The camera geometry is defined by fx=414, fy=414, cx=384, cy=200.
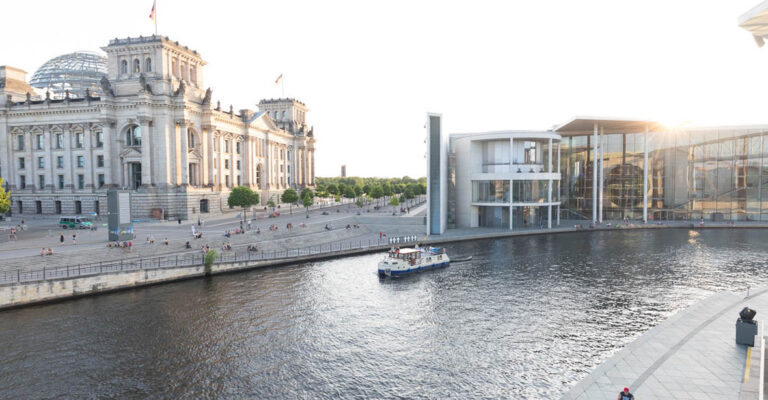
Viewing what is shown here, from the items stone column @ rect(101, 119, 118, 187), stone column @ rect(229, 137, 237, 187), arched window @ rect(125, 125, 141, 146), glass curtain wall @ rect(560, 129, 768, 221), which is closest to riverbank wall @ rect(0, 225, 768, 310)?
arched window @ rect(125, 125, 141, 146)

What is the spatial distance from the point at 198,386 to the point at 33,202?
8677 centimetres

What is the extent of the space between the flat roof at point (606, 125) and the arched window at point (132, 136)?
79198 mm

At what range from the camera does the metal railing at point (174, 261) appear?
33500 millimetres

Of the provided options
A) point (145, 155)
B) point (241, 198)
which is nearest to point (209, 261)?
point (241, 198)

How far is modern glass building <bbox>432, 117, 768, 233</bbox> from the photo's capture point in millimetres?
73562

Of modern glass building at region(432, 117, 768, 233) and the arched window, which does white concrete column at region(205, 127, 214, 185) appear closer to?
the arched window

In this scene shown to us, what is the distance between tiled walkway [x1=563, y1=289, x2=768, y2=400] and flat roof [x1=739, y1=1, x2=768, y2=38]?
11922 mm

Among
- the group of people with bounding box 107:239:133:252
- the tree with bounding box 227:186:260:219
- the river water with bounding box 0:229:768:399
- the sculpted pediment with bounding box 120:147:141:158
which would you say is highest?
the sculpted pediment with bounding box 120:147:141:158

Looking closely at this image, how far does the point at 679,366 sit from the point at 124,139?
287ft

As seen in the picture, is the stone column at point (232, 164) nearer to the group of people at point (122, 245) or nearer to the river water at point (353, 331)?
the group of people at point (122, 245)

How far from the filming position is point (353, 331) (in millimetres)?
26750

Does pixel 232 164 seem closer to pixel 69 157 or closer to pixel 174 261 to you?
pixel 69 157

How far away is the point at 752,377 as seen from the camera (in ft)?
50.6

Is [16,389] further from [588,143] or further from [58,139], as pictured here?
[588,143]
